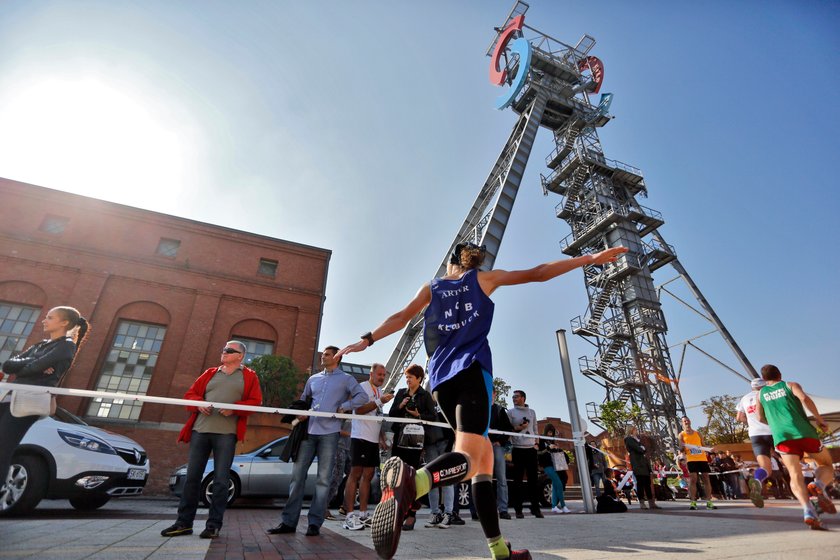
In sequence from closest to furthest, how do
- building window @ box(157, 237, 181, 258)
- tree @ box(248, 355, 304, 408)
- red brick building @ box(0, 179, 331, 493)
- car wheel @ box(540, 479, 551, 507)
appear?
car wheel @ box(540, 479, 551, 507), tree @ box(248, 355, 304, 408), red brick building @ box(0, 179, 331, 493), building window @ box(157, 237, 181, 258)

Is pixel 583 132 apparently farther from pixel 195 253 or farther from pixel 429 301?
pixel 429 301

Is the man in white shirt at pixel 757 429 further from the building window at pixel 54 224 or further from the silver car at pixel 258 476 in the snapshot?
the building window at pixel 54 224

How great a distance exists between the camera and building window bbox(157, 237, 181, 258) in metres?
19.6

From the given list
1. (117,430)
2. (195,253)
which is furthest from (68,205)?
(117,430)

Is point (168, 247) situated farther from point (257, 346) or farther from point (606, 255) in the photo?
point (606, 255)

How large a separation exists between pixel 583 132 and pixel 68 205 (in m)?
31.3

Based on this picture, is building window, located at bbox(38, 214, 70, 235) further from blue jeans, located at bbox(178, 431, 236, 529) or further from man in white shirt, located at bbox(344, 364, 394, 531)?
man in white shirt, located at bbox(344, 364, 394, 531)

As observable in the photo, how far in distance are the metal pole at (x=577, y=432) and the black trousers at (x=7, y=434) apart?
6880 millimetres

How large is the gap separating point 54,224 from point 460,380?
23956 millimetres

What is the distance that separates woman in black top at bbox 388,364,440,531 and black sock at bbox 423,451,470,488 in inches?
119

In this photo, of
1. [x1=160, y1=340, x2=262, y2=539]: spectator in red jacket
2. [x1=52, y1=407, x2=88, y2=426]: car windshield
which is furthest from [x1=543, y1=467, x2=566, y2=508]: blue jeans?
[x1=52, y1=407, x2=88, y2=426]: car windshield

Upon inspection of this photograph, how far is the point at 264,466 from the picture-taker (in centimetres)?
767

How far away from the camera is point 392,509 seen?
5.91 feet

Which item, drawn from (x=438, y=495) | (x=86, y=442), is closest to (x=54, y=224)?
(x=86, y=442)
